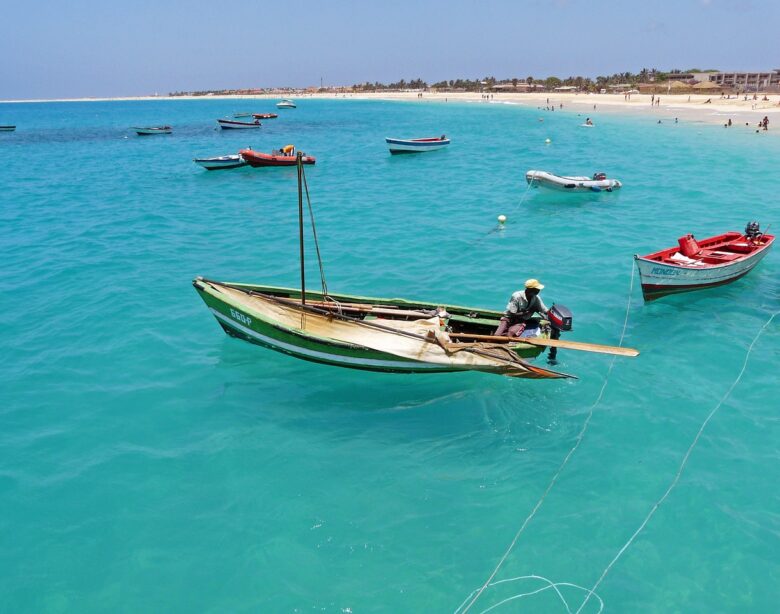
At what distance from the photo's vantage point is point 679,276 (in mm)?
16359

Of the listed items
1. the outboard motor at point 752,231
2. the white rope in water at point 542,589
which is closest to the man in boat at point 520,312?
the white rope in water at point 542,589

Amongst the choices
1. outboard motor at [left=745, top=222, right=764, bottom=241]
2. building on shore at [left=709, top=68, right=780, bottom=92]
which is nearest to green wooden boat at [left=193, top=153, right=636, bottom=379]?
outboard motor at [left=745, top=222, right=764, bottom=241]

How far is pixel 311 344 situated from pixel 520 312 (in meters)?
5.10

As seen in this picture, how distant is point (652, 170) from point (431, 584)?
42720 millimetres

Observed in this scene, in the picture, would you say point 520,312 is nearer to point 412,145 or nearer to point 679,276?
point 679,276

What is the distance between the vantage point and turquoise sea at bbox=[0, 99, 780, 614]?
8266 millimetres

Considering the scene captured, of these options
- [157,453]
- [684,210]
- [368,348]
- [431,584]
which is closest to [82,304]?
[157,453]

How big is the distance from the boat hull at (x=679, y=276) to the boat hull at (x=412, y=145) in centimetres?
4048

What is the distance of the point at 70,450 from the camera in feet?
36.8

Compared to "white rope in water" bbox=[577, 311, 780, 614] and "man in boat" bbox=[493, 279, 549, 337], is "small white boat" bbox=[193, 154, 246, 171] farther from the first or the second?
"white rope in water" bbox=[577, 311, 780, 614]

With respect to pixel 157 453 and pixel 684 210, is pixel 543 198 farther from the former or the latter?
pixel 157 453

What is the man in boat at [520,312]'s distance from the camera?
12.5m

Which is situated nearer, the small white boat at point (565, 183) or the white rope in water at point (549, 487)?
the white rope in water at point (549, 487)

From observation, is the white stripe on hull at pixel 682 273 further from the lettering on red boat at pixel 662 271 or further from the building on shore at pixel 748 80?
the building on shore at pixel 748 80
